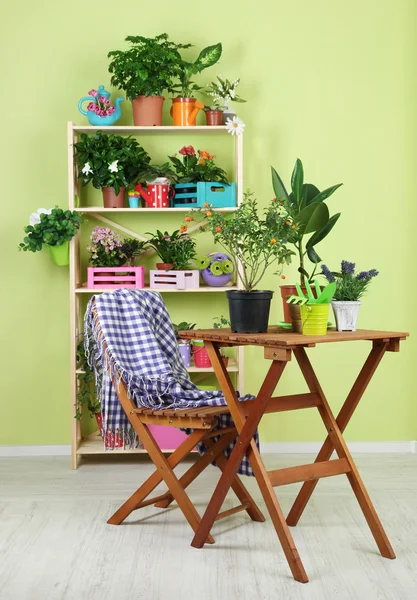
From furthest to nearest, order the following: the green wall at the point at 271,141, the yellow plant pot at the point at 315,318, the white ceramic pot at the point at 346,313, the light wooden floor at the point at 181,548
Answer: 1. the green wall at the point at 271,141
2. the white ceramic pot at the point at 346,313
3. the yellow plant pot at the point at 315,318
4. the light wooden floor at the point at 181,548

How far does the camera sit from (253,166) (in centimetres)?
442

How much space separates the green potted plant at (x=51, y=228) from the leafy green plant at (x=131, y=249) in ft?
0.90

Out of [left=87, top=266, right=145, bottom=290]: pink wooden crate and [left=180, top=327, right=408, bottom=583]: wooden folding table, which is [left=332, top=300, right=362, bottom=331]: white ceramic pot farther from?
[left=87, top=266, right=145, bottom=290]: pink wooden crate

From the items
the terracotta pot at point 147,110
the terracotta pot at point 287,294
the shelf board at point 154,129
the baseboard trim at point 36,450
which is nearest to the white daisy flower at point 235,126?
the shelf board at point 154,129

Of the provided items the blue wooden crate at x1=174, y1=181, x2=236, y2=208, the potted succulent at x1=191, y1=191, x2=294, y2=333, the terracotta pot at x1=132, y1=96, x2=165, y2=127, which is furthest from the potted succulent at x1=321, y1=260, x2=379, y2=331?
the terracotta pot at x1=132, y1=96, x2=165, y2=127

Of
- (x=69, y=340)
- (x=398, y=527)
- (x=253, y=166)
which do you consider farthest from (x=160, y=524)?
(x=253, y=166)

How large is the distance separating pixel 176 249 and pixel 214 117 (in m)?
0.74

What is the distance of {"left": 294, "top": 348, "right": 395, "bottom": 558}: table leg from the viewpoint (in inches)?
113

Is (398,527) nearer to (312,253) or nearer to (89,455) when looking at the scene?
(312,253)

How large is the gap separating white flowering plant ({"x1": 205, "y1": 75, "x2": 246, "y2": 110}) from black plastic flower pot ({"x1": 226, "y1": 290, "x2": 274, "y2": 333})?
66.7 inches

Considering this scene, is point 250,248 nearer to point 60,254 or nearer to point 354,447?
point 60,254

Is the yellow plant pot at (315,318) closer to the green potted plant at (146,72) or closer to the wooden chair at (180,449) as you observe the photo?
the wooden chair at (180,449)

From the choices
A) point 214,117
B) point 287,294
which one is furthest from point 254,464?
point 214,117

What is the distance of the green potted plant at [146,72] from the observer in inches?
158
